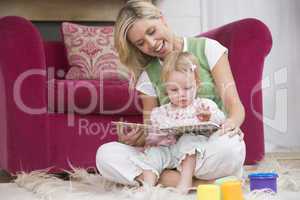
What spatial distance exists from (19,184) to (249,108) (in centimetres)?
79

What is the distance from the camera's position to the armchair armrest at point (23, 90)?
185cm

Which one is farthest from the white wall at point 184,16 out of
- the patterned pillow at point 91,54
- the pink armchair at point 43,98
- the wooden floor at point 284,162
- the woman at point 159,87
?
the woman at point 159,87

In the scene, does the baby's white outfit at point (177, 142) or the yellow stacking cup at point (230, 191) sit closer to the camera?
the yellow stacking cup at point (230, 191)

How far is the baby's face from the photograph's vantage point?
1405mm

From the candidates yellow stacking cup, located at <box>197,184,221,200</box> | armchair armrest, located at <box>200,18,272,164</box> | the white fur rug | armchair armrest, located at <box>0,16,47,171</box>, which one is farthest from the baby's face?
armchair armrest, located at <box>0,16,47,171</box>

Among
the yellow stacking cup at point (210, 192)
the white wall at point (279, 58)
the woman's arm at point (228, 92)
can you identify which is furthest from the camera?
the white wall at point (279, 58)

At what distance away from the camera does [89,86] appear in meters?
1.97

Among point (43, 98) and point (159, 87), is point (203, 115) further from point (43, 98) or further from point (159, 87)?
point (43, 98)

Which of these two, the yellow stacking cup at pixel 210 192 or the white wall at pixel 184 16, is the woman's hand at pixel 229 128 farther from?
the white wall at pixel 184 16

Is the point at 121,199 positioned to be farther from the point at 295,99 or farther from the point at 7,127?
the point at 295,99

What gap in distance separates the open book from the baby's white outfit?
0.05 ft

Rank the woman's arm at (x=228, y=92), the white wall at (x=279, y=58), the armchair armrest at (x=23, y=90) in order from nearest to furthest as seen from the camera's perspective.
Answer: the woman's arm at (x=228, y=92) → the armchair armrest at (x=23, y=90) → the white wall at (x=279, y=58)

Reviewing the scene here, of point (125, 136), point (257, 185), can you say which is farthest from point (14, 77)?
point (257, 185)

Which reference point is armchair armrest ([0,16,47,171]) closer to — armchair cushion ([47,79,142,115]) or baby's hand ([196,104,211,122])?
armchair cushion ([47,79,142,115])
